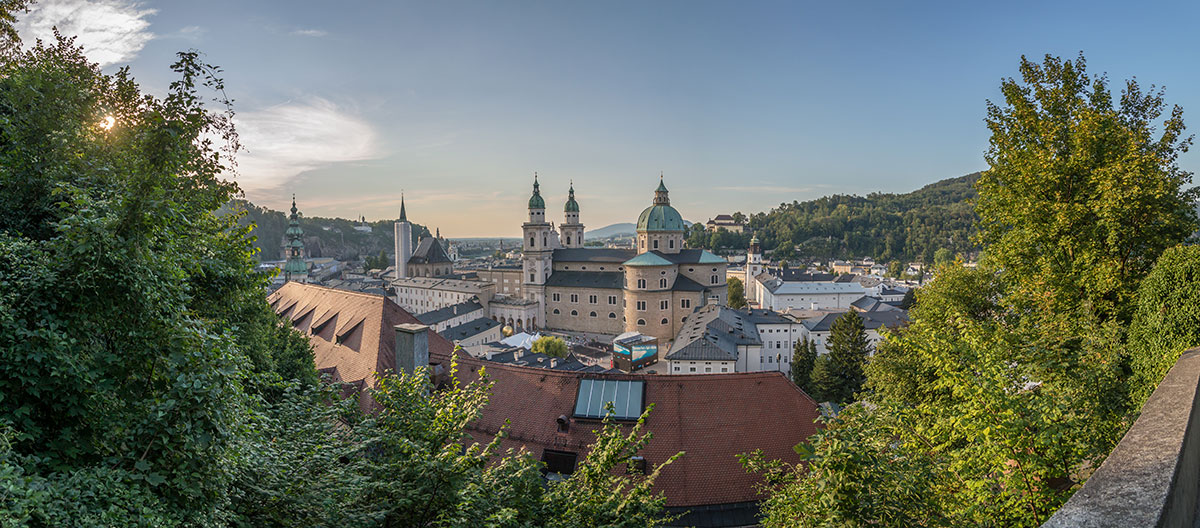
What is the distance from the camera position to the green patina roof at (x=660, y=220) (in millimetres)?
65438

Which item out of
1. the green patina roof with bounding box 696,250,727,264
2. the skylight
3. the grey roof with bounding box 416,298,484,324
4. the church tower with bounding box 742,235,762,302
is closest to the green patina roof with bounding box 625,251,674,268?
the green patina roof with bounding box 696,250,727,264

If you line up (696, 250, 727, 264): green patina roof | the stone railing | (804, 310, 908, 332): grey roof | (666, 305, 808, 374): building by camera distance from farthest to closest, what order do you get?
1. (696, 250, 727, 264): green patina roof
2. (804, 310, 908, 332): grey roof
3. (666, 305, 808, 374): building
4. the stone railing

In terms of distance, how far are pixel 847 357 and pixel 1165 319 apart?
2851 cm

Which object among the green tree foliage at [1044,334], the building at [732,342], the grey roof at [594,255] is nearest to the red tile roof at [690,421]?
the green tree foliage at [1044,334]

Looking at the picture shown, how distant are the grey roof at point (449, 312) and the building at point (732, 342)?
27.5 m

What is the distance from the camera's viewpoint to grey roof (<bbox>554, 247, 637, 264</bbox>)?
217 ft

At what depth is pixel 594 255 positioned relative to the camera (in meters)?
67.2

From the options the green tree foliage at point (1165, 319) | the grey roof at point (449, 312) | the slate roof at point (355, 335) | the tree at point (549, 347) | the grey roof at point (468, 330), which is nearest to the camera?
the green tree foliage at point (1165, 319)

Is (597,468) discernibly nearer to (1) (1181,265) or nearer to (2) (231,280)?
(2) (231,280)

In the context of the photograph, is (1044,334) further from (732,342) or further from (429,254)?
(429,254)

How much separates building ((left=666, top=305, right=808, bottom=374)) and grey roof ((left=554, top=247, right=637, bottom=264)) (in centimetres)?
1674

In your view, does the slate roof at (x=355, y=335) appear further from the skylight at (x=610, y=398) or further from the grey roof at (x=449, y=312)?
the grey roof at (x=449, y=312)

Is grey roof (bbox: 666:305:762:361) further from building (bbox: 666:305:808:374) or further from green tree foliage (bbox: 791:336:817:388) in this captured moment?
green tree foliage (bbox: 791:336:817:388)

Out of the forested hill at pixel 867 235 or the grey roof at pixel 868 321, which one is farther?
the forested hill at pixel 867 235
